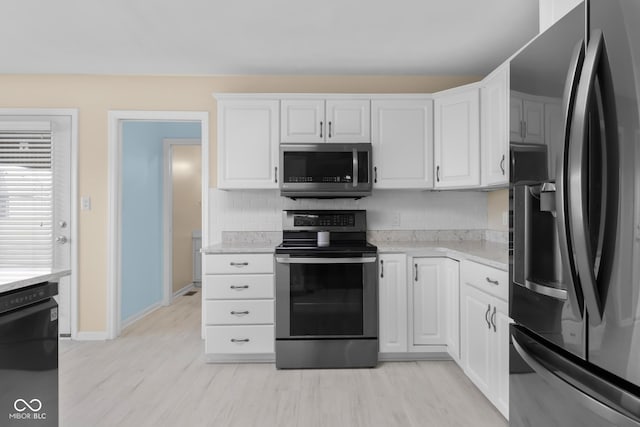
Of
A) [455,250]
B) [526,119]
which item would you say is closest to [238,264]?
[455,250]

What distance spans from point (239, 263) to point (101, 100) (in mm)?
2079

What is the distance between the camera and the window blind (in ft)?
10.8

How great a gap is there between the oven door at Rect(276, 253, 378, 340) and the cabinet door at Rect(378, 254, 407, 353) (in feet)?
0.33

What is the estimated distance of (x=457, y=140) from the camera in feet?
9.73

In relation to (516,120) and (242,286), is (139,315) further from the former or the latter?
(516,120)

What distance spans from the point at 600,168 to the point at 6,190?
13.7ft

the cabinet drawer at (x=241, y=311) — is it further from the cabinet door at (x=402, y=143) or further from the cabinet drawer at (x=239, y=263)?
the cabinet door at (x=402, y=143)

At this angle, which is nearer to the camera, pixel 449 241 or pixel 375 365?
pixel 375 365

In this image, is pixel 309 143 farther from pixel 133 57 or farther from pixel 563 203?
pixel 563 203

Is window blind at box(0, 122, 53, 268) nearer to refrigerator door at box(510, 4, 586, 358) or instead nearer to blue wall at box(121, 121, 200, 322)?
blue wall at box(121, 121, 200, 322)

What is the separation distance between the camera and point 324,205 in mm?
3412

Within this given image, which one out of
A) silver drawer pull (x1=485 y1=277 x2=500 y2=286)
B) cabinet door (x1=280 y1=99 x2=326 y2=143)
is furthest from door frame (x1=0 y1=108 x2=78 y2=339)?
silver drawer pull (x1=485 y1=277 x2=500 y2=286)

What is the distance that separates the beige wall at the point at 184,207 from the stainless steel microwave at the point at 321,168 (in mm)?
2466

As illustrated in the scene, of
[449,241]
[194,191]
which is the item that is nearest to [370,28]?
[449,241]
